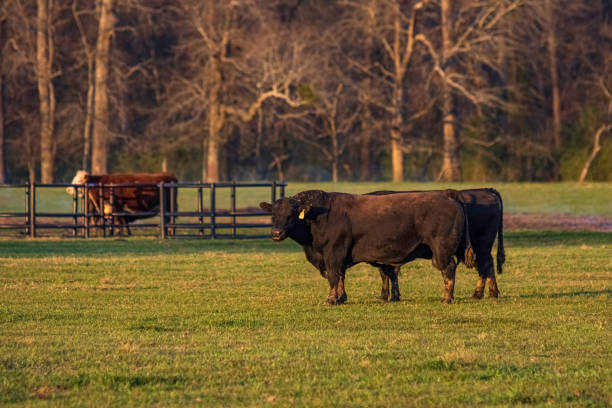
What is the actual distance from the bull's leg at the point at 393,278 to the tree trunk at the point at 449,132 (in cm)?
3550

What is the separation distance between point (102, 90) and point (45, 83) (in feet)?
15.6

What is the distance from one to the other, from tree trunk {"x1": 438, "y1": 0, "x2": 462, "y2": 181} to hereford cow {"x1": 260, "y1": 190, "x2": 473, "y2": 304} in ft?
117

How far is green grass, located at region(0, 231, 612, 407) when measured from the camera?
8.60 m

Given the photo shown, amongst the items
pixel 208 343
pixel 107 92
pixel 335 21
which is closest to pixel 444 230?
pixel 208 343

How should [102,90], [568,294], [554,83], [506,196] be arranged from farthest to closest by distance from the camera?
[554,83], [102,90], [506,196], [568,294]

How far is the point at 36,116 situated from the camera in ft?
175

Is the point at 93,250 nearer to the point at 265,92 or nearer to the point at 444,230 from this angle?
the point at 444,230

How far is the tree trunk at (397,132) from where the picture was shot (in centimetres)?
5050

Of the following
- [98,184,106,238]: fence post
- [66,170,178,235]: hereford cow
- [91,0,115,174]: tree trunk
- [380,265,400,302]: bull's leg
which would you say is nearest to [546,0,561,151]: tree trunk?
[91,0,115,174]: tree trunk

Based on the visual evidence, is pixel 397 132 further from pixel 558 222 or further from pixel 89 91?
pixel 558 222

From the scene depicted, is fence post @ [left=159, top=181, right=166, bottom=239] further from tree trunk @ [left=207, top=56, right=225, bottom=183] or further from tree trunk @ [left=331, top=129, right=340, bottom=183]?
tree trunk @ [left=331, top=129, right=340, bottom=183]

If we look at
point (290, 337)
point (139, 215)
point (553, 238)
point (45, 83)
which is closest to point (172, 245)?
point (139, 215)

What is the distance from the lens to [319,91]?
1857 inches

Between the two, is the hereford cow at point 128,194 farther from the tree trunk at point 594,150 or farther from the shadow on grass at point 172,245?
the tree trunk at point 594,150
